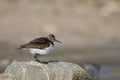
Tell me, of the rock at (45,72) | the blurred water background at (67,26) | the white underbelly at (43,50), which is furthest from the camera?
the blurred water background at (67,26)

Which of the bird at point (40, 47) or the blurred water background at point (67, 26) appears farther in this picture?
the blurred water background at point (67, 26)

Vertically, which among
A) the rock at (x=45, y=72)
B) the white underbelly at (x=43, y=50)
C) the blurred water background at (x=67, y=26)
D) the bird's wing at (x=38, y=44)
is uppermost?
the blurred water background at (x=67, y=26)

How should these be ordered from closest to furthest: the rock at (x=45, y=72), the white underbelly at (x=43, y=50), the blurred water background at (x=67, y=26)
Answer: the rock at (x=45, y=72) → the white underbelly at (x=43, y=50) → the blurred water background at (x=67, y=26)

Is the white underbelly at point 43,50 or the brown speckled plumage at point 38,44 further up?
the brown speckled plumage at point 38,44

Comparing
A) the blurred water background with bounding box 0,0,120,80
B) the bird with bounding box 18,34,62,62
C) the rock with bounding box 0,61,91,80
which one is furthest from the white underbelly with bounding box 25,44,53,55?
the blurred water background with bounding box 0,0,120,80

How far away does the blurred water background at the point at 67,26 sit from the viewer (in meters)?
35.8

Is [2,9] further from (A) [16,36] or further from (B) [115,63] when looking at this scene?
(B) [115,63]

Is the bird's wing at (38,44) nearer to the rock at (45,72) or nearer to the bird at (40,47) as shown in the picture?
the bird at (40,47)

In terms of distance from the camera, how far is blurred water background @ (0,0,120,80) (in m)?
35.8

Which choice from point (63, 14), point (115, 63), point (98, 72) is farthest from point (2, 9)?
point (98, 72)

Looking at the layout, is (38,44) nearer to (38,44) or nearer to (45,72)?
(38,44)

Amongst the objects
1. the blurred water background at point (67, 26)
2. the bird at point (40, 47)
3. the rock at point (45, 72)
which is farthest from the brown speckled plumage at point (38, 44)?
the blurred water background at point (67, 26)

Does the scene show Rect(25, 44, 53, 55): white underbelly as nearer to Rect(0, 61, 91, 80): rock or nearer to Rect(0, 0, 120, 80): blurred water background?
Rect(0, 61, 91, 80): rock

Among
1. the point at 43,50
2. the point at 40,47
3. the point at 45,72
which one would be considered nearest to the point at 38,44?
the point at 40,47
